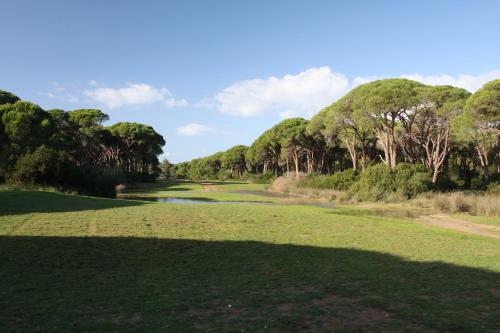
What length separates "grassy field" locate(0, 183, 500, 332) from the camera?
18.4 ft

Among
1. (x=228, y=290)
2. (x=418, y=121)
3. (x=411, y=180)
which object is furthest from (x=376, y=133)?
(x=228, y=290)

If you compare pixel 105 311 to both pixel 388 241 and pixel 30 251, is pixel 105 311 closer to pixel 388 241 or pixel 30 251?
pixel 30 251

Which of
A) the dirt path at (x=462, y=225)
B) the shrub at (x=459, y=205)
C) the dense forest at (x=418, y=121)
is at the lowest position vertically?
the dirt path at (x=462, y=225)

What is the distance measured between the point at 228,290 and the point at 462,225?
15613 millimetres

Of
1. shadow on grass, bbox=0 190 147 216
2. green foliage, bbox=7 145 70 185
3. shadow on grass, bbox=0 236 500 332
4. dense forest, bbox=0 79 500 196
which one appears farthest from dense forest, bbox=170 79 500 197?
shadow on grass, bbox=0 236 500 332

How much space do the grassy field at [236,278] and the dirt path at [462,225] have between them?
78.1 inches

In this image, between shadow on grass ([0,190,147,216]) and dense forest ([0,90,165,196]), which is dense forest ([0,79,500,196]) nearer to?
dense forest ([0,90,165,196])

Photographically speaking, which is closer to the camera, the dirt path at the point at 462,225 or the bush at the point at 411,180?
the dirt path at the point at 462,225

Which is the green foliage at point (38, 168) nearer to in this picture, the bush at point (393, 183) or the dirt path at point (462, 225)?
the bush at point (393, 183)

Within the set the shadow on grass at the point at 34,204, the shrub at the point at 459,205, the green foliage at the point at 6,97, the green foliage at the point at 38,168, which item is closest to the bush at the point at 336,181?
the shrub at the point at 459,205

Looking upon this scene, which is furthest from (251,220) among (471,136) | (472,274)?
(471,136)

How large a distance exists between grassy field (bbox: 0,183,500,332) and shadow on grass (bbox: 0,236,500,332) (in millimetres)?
22

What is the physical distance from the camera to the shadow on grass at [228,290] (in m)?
5.54

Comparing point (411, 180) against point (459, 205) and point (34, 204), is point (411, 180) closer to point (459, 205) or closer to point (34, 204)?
point (459, 205)
